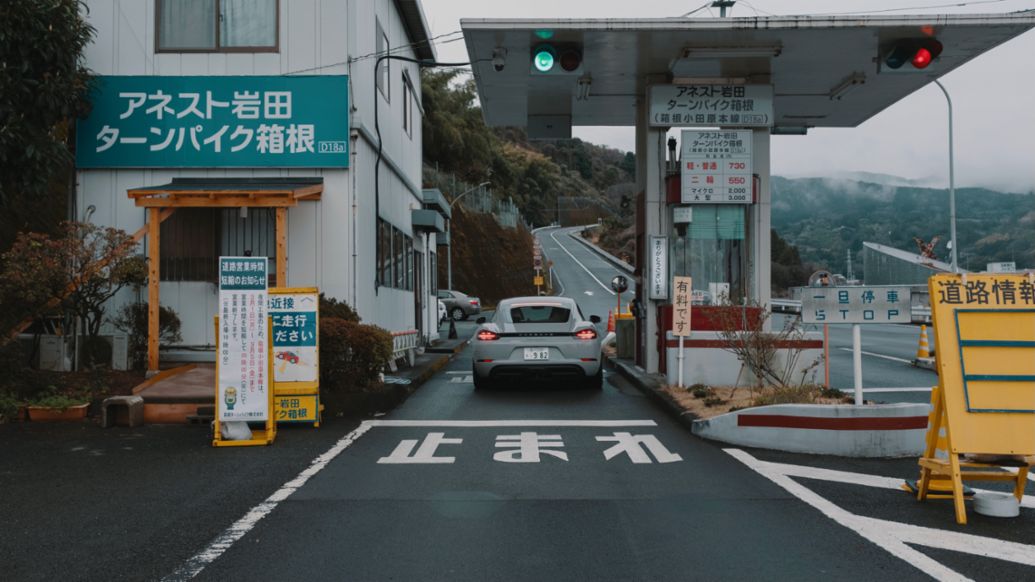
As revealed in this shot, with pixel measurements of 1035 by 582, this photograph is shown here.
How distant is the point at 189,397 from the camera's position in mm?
9859

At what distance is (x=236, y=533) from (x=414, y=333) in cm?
1140

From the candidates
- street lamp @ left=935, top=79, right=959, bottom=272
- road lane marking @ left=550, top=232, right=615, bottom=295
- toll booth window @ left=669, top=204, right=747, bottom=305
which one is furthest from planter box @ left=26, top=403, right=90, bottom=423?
road lane marking @ left=550, top=232, right=615, bottom=295

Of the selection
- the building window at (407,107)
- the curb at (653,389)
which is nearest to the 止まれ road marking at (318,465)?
the curb at (653,389)

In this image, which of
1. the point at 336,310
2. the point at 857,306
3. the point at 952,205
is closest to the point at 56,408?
the point at 336,310

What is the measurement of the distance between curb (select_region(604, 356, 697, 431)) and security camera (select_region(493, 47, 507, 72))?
5.15 meters

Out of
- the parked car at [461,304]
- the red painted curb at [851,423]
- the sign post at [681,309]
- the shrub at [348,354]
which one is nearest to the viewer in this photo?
the red painted curb at [851,423]

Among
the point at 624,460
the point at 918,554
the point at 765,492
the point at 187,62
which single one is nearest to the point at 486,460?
the point at 624,460

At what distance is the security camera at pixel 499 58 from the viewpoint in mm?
11717

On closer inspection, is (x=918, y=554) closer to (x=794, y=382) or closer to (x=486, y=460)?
(x=486, y=460)

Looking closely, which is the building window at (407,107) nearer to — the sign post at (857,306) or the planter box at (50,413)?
the planter box at (50,413)

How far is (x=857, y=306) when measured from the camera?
777 centimetres

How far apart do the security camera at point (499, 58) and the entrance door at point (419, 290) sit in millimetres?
9123

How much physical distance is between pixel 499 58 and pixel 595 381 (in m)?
5.04

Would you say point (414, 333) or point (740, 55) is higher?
point (740, 55)
